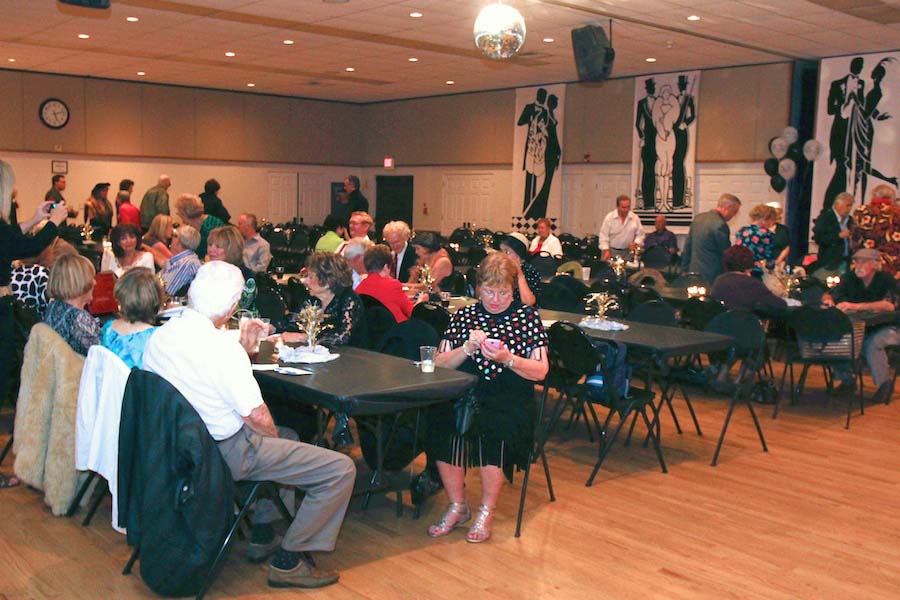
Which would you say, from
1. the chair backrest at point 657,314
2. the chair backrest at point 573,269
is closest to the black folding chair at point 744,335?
the chair backrest at point 657,314

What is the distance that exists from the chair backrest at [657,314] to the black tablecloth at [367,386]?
8.21 ft

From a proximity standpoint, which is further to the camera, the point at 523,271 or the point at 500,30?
the point at 500,30

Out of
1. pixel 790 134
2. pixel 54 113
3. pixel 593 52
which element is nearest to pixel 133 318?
pixel 593 52

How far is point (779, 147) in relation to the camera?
13.1 metres

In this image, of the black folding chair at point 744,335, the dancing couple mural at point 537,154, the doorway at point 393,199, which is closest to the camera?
the black folding chair at point 744,335

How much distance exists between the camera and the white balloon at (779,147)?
13047mm

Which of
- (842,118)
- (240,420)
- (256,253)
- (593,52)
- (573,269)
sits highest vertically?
(593,52)

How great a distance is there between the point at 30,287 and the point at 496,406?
3.04 m

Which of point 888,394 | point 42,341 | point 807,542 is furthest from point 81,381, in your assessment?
point 888,394

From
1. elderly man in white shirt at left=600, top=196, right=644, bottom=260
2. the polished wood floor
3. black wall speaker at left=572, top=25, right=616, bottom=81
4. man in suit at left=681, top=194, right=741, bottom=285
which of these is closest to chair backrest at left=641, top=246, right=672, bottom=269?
elderly man in white shirt at left=600, top=196, right=644, bottom=260

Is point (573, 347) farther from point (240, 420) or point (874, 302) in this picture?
point (874, 302)

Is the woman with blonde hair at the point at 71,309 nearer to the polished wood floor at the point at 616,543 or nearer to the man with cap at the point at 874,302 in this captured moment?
the polished wood floor at the point at 616,543

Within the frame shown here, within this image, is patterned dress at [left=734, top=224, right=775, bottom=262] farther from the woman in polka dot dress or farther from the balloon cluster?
the woman in polka dot dress

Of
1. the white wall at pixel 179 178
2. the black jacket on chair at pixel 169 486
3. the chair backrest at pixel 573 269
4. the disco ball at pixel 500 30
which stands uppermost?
the disco ball at pixel 500 30
